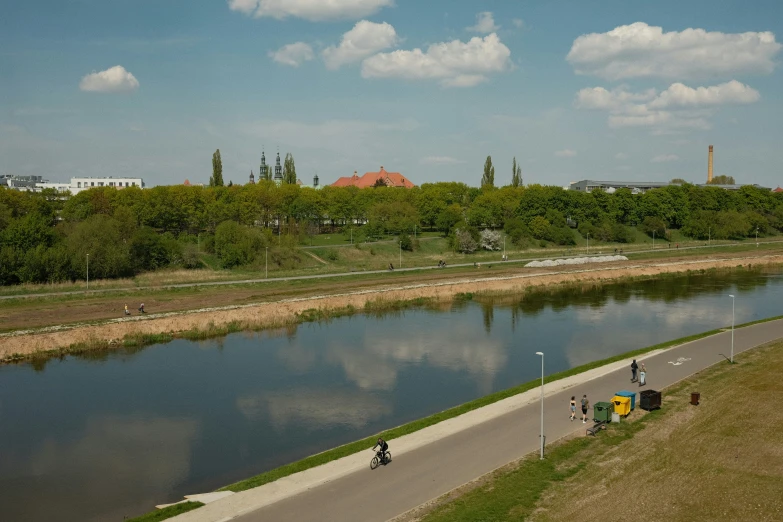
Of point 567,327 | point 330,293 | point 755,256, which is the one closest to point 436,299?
point 330,293

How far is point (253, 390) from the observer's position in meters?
33.3

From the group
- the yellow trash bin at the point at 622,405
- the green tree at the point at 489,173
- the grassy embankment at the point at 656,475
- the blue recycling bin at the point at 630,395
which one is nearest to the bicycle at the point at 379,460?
the grassy embankment at the point at 656,475

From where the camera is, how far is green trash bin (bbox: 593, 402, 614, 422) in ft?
83.6

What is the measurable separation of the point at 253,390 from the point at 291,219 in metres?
68.2

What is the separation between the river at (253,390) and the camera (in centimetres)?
2355

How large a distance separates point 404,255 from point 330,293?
A: 3311 cm

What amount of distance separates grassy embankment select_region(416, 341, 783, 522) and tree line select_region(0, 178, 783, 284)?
58.2 metres

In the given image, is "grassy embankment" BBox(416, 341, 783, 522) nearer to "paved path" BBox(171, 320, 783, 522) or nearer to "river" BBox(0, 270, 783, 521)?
"paved path" BBox(171, 320, 783, 522)

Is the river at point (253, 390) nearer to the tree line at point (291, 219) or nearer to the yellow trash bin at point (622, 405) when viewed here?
the yellow trash bin at point (622, 405)

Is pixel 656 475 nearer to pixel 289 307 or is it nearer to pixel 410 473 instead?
pixel 410 473

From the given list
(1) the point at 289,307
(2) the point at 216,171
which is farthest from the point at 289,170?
(1) the point at 289,307

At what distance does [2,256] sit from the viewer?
63.1 m

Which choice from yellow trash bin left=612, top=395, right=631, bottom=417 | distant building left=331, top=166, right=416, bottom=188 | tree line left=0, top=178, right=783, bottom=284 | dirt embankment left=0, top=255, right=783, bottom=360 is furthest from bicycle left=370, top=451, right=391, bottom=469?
distant building left=331, top=166, right=416, bottom=188

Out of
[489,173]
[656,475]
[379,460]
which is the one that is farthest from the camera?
[489,173]
